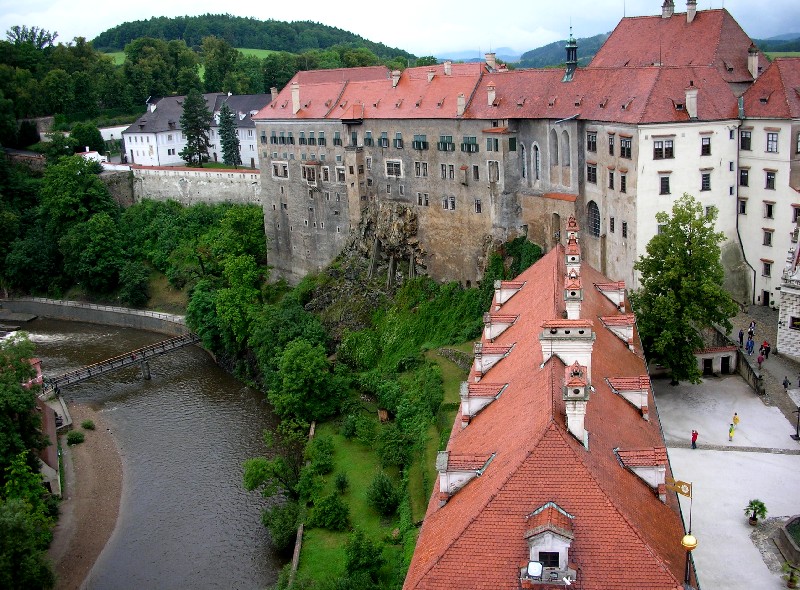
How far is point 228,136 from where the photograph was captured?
92438 millimetres

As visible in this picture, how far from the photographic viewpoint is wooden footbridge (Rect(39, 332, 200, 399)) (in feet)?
193

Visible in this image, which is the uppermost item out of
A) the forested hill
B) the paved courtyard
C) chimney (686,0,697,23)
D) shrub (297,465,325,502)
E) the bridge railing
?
the forested hill

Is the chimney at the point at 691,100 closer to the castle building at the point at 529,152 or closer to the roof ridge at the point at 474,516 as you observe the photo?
the castle building at the point at 529,152

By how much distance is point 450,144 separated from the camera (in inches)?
2219

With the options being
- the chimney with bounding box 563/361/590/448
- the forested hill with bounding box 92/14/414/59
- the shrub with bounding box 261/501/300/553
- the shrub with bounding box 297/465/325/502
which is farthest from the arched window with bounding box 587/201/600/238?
the forested hill with bounding box 92/14/414/59

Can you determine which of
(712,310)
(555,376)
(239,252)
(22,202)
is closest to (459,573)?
(555,376)

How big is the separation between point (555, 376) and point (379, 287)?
39123mm

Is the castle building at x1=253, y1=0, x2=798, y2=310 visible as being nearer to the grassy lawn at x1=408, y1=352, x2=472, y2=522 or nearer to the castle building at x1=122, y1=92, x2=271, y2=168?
the grassy lawn at x1=408, y1=352, x2=472, y2=522

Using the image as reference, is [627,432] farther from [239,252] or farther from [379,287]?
[239,252]

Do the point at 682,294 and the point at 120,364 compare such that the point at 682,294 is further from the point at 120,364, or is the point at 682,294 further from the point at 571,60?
the point at 120,364

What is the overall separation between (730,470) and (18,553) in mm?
28324

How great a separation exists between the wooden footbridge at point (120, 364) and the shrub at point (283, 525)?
23.8 meters

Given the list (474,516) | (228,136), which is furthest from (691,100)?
(228,136)

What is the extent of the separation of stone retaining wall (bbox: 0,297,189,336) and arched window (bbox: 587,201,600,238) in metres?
36.0
